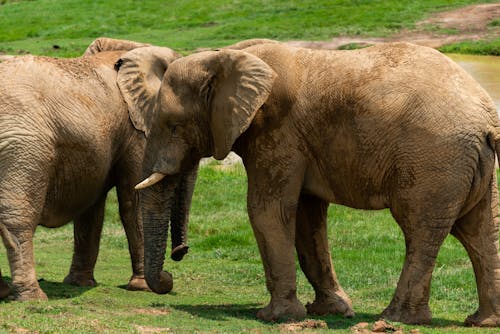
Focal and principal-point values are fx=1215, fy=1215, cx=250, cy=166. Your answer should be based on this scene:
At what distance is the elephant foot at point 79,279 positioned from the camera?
1198 cm

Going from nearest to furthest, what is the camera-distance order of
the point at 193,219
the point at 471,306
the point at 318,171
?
the point at 318,171 → the point at 471,306 → the point at 193,219

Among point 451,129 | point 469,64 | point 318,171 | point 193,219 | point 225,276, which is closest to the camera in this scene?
point 451,129

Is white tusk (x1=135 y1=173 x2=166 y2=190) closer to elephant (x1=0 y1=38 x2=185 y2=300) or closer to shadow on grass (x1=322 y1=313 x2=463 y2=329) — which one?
elephant (x1=0 y1=38 x2=185 y2=300)

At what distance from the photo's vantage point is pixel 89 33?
46.3 meters

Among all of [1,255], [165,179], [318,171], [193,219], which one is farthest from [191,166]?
[193,219]

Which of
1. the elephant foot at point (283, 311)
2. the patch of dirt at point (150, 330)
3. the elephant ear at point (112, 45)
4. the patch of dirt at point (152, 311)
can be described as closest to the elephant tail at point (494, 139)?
the elephant foot at point (283, 311)

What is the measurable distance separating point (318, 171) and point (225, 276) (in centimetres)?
346

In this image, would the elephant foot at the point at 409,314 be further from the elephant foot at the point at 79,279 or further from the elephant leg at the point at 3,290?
the elephant foot at the point at 79,279

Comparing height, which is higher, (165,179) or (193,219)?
(165,179)

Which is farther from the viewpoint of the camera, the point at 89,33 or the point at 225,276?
the point at 89,33

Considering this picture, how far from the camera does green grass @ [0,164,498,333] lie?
9227 millimetres

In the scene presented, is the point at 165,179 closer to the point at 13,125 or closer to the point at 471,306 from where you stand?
the point at 13,125

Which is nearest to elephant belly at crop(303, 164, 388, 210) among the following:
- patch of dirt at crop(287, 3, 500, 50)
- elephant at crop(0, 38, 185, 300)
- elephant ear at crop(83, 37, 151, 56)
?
elephant at crop(0, 38, 185, 300)

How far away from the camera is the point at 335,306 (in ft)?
34.1
